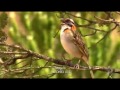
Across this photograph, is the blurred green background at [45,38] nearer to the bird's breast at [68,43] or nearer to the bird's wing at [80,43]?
the bird's wing at [80,43]

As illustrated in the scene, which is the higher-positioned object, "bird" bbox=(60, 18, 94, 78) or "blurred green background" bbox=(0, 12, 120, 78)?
"bird" bbox=(60, 18, 94, 78)

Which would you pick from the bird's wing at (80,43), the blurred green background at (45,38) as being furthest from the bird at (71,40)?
the blurred green background at (45,38)

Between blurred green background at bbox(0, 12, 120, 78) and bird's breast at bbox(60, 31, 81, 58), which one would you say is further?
blurred green background at bbox(0, 12, 120, 78)

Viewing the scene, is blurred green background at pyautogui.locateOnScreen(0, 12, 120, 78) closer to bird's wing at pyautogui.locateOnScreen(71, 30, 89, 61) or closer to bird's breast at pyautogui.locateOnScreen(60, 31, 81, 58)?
bird's wing at pyautogui.locateOnScreen(71, 30, 89, 61)

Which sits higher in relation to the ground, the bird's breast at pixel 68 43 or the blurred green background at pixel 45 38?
the bird's breast at pixel 68 43

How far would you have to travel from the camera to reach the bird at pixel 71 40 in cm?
475

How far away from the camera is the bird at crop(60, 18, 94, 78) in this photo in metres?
4.75

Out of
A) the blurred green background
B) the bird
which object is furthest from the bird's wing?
the blurred green background

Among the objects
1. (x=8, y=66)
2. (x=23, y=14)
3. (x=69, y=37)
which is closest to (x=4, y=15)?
(x=8, y=66)

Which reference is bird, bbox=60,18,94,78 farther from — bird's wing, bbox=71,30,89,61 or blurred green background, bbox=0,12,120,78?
blurred green background, bbox=0,12,120,78

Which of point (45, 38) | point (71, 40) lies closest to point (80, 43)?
point (71, 40)

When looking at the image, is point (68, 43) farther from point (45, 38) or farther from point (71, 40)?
point (45, 38)

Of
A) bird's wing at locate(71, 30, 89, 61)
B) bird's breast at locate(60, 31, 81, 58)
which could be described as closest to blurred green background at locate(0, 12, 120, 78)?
bird's wing at locate(71, 30, 89, 61)

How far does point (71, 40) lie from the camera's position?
4.85m
